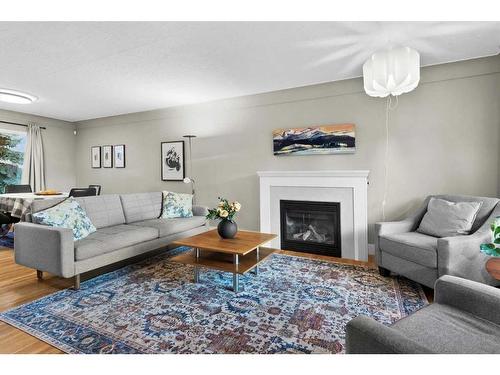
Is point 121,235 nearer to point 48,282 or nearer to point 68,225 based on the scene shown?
point 68,225

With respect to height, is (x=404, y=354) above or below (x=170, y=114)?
below

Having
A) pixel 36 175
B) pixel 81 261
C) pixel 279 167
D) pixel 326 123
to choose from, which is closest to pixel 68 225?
pixel 81 261

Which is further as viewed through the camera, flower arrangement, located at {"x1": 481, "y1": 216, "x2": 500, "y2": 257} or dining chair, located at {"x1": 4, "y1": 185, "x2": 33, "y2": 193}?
dining chair, located at {"x1": 4, "y1": 185, "x2": 33, "y2": 193}

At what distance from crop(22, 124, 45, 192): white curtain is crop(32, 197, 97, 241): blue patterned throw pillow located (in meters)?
3.70

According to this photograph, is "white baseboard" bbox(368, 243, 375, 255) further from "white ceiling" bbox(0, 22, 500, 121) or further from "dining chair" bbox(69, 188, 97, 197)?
"dining chair" bbox(69, 188, 97, 197)

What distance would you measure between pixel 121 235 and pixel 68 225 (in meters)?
0.52

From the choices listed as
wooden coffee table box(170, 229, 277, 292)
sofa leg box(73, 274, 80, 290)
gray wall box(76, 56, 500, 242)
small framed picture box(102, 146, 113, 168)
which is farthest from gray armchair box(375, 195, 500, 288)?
small framed picture box(102, 146, 113, 168)

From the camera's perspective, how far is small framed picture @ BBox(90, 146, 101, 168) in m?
6.12

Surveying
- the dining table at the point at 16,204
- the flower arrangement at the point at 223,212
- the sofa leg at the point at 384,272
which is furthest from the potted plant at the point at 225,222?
the dining table at the point at 16,204

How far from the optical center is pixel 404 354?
844 mm

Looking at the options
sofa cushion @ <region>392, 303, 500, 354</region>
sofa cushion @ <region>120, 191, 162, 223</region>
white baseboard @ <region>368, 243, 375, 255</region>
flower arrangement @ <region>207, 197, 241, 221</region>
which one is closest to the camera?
sofa cushion @ <region>392, 303, 500, 354</region>

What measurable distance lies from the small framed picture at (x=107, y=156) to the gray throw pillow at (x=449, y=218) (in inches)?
235

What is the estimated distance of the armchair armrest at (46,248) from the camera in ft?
7.90
